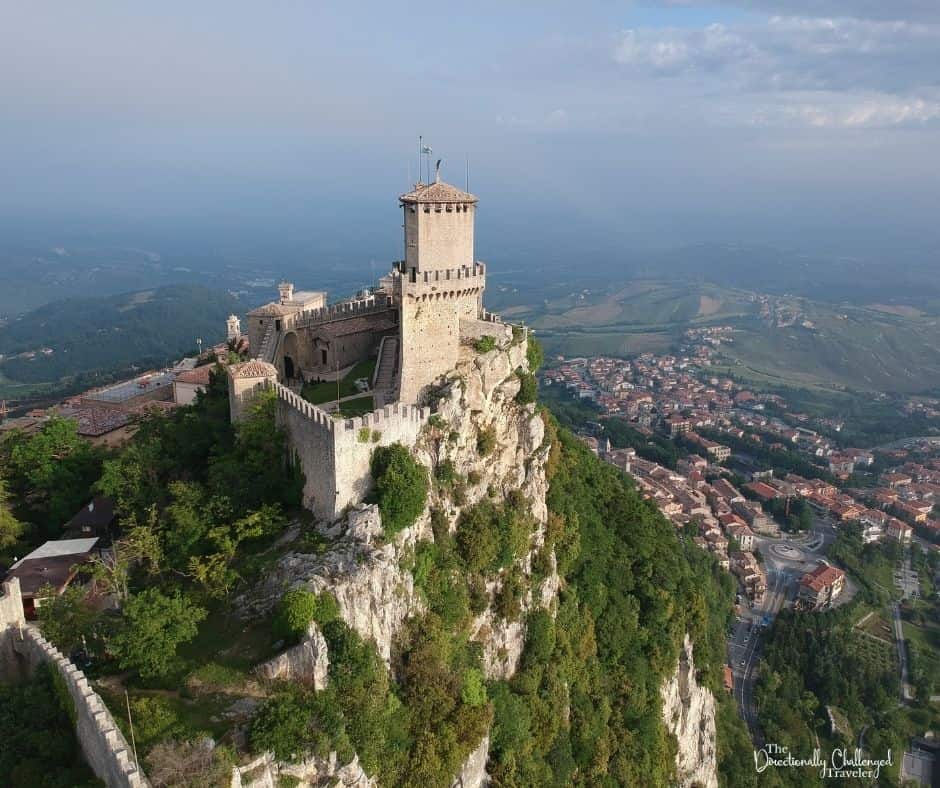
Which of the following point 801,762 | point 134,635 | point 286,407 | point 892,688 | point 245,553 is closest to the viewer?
point 134,635

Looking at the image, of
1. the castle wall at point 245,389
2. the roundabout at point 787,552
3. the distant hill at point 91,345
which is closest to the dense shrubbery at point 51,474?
the castle wall at point 245,389

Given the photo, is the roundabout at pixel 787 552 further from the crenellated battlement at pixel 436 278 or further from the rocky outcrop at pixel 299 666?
→ the rocky outcrop at pixel 299 666

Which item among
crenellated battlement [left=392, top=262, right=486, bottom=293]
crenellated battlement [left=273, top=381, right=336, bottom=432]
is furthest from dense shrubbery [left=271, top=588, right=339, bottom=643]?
crenellated battlement [left=392, top=262, right=486, bottom=293]

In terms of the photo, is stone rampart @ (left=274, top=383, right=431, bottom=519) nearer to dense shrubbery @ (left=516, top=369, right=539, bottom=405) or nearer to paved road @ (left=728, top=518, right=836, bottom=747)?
dense shrubbery @ (left=516, top=369, right=539, bottom=405)

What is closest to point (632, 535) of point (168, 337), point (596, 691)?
point (596, 691)

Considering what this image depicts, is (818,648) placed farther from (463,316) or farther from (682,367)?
(682,367)

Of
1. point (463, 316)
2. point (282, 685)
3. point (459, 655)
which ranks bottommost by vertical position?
point (459, 655)
